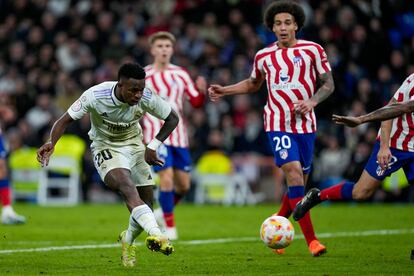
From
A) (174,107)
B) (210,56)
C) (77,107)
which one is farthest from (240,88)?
(210,56)

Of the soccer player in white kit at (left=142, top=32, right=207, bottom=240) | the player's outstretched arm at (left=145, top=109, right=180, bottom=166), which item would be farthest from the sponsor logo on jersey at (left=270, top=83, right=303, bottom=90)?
the soccer player in white kit at (left=142, top=32, right=207, bottom=240)

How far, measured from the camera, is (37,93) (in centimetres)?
2456

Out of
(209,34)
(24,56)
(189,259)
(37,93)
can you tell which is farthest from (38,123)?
(189,259)

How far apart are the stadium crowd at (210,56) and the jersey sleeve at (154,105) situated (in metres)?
11.7

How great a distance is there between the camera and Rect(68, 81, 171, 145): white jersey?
932cm

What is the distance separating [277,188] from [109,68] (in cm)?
536

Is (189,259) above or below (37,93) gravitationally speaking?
below

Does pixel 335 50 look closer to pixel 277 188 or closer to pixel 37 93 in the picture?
pixel 277 188

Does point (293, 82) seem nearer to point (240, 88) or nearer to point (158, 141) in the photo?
point (240, 88)

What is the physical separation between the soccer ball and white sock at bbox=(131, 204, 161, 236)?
1.62m

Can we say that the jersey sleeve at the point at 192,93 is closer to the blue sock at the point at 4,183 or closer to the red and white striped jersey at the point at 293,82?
the red and white striped jersey at the point at 293,82

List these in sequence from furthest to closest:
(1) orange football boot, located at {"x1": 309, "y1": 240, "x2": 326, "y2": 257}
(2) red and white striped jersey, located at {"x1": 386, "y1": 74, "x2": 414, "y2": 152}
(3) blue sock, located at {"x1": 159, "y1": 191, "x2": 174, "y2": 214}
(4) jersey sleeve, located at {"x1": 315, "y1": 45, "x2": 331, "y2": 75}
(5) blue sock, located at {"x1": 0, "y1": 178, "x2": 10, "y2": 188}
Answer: (5) blue sock, located at {"x1": 0, "y1": 178, "x2": 10, "y2": 188}, (3) blue sock, located at {"x1": 159, "y1": 191, "x2": 174, "y2": 214}, (4) jersey sleeve, located at {"x1": 315, "y1": 45, "x2": 331, "y2": 75}, (1) orange football boot, located at {"x1": 309, "y1": 240, "x2": 326, "y2": 257}, (2) red and white striped jersey, located at {"x1": 386, "y1": 74, "x2": 414, "y2": 152}

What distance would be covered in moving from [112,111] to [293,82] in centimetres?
240

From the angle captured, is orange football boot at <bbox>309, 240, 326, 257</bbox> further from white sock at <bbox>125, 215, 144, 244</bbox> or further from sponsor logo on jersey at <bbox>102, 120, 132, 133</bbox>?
sponsor logo on jersey at <bbox>102, 120, 132, 133</bbox>
